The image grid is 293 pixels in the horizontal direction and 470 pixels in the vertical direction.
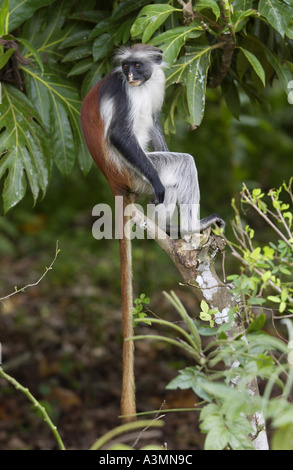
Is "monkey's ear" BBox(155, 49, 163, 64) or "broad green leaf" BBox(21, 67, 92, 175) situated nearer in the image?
"monkey's ear" BBox(155, 49, 163, 64)

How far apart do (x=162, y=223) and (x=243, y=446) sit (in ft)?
6.89

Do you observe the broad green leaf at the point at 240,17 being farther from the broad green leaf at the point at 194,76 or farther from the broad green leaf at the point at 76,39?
the broad green leaf at the point at 76,39


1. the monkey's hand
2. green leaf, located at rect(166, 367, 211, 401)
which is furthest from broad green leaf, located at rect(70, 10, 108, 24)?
green leaf, located at rect(166, 367, 211, 401)

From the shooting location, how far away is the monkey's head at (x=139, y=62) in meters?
3.57

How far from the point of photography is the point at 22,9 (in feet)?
12.6

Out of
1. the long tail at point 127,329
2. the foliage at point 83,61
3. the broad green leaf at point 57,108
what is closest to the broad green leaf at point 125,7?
the foliage at point 83,61

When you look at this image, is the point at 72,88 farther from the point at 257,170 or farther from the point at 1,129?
the point at 257,170

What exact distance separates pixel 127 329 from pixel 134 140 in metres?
1.25

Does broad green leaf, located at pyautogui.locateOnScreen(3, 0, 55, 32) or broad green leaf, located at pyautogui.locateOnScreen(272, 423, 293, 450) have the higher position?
broad green leaf, located at pyautogui.locateOnScreen(3, 0, 55, 32)

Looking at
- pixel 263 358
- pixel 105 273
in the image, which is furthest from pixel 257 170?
pixel 263 358

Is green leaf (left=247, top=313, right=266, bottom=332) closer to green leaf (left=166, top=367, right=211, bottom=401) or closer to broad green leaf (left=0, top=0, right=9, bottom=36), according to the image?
green leaf (left=166, top=367, right=211, bottom=401)

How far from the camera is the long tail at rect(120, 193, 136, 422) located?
9.45 feet

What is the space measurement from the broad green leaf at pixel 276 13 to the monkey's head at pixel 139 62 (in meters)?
Answer: 0.67

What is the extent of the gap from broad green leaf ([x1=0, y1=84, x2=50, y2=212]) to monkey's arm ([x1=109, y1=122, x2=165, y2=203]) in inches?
22.3
